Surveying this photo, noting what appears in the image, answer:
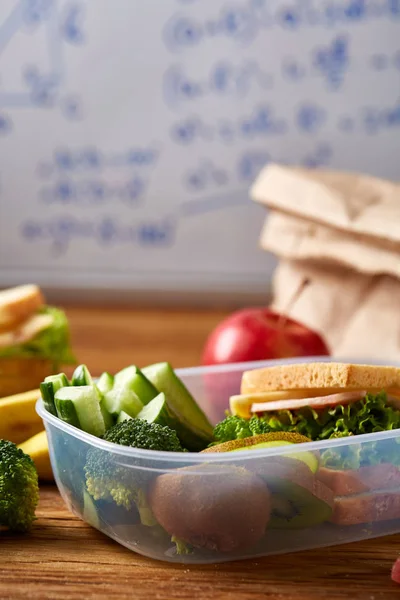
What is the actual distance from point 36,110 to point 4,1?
0.34 m

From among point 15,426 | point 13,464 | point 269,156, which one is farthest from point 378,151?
point 13,464

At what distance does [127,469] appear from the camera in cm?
90

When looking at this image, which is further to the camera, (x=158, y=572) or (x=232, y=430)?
(x=232, y=430)

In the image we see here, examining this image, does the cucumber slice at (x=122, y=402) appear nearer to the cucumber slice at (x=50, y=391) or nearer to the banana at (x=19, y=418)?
the cucumber slice at (x=50, y=391)

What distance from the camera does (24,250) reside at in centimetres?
289

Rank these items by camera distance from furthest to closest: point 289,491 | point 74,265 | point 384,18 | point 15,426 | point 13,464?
point 74,265, point 384,18, point 15,426, point 13,464, point 289,491

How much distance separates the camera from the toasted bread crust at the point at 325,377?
101 centimetres

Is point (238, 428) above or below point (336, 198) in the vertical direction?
below

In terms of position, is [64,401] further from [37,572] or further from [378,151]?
[378,151]

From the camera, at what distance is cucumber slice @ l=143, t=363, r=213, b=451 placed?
1110mm

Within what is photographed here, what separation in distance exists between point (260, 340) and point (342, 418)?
26.9 inches

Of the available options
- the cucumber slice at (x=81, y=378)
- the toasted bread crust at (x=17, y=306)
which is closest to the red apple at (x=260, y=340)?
the toasted bread crust at (x=17, y=306)

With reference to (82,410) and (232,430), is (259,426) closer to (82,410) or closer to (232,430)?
(232,430)

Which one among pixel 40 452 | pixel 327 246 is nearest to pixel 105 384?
pixel 40 452
